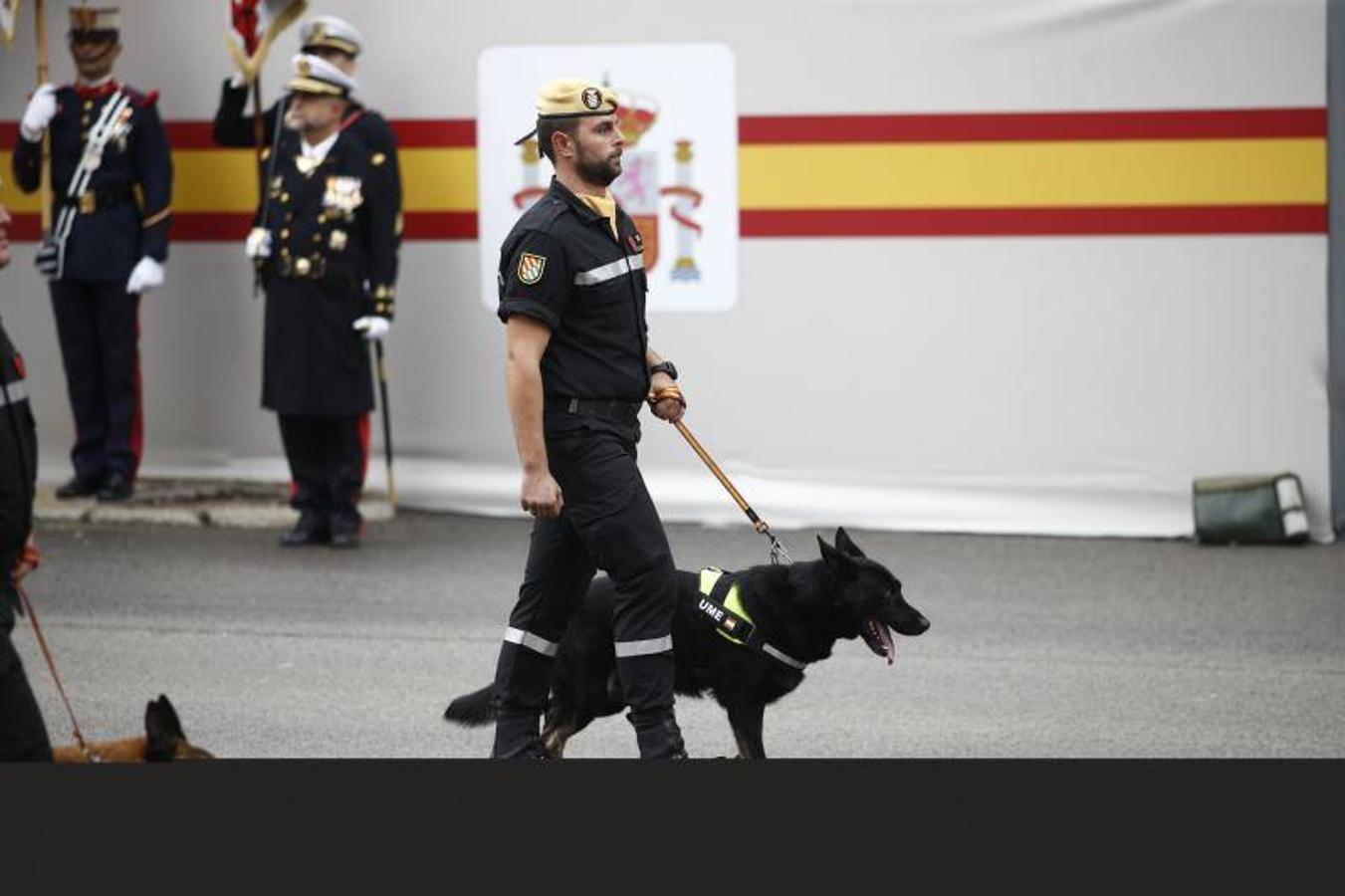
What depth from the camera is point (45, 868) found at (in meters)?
5.30

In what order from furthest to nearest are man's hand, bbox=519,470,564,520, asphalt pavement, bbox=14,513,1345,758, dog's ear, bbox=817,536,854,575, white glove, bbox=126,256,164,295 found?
white glove, bbox=126,256,164,295
asphalt pavement, bbox=14,513,1345,758
dog's ear, bbox=817,536,854,575
man's hand, bbox=519,470,564,520

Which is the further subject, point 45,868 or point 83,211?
point 83,211

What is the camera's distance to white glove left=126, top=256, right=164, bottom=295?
443 inches

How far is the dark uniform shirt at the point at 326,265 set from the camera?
10.9 meters

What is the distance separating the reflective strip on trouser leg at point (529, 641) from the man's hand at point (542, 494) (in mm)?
441

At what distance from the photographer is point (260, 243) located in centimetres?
1091

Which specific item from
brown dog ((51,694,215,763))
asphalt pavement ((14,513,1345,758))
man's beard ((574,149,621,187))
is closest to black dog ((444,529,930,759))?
asphalt pavement ((14,513,1345,758))

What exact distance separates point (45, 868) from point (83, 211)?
6517 millimetres

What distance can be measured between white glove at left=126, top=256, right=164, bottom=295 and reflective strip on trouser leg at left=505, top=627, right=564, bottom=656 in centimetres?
474

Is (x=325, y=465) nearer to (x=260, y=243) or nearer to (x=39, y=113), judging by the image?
(x=260, y=243)

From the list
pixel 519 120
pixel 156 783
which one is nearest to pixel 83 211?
pixel 519 120

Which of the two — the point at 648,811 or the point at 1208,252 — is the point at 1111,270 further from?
the point at 648,811

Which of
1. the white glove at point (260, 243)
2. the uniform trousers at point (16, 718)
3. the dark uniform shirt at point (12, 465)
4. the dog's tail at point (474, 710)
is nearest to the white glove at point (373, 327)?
the white glove at point (260, 243)

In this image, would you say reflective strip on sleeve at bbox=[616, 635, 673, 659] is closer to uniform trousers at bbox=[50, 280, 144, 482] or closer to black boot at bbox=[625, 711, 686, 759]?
black boot at bbox=[625, 711, 686, 759]
